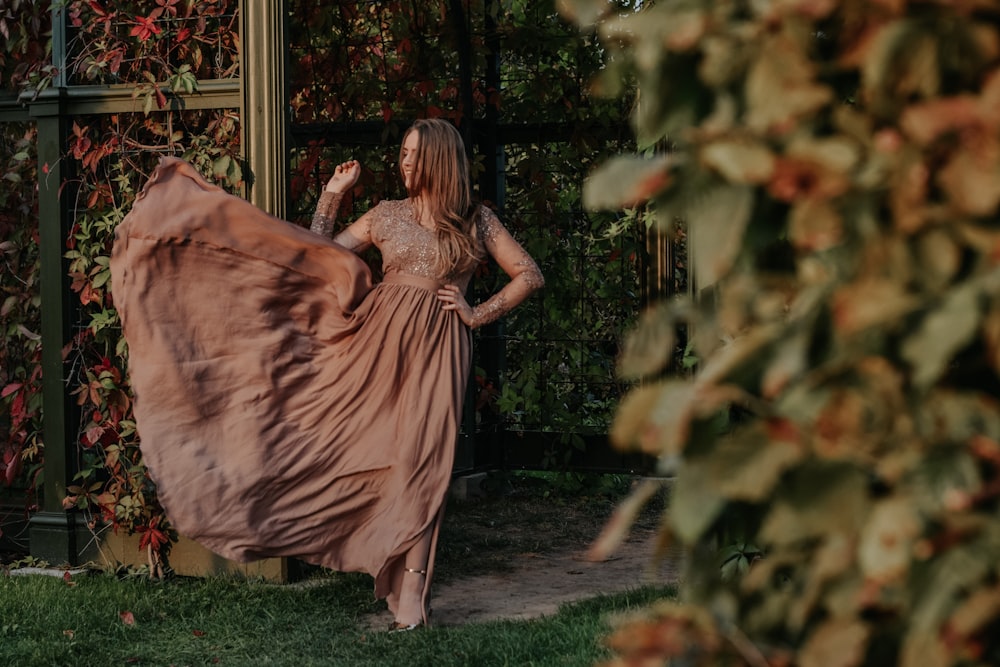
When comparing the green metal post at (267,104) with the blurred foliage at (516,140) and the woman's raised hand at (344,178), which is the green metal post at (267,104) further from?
the blurred foliage at (516,140)

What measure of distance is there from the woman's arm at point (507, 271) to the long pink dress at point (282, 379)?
91mm

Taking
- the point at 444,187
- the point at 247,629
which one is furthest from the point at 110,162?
the point at 247,629

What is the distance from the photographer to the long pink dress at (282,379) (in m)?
4.64

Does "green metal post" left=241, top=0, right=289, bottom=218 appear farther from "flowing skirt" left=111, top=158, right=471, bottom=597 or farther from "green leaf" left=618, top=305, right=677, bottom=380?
"green leaf" left=618, top=305, right=677, bottom=380

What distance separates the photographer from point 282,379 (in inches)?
188

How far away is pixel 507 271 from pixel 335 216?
29.4 inches

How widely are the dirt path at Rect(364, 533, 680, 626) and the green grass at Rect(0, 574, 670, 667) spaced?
0.78ft

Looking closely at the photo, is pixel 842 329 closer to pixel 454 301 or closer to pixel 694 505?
pixel 694 505

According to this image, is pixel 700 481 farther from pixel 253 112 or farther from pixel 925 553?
pixel 253 112

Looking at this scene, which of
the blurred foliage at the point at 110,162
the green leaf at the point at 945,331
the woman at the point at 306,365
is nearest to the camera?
the green leaf at the point at 945,331

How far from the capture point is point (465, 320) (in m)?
4.93

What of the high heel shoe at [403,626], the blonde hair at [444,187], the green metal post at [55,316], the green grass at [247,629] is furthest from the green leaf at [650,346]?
the green metal post at [55,316]

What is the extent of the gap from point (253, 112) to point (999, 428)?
14.5ft

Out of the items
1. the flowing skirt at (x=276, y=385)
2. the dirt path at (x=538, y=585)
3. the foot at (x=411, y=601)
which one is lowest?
the dirt path at (x=538, y=585)
